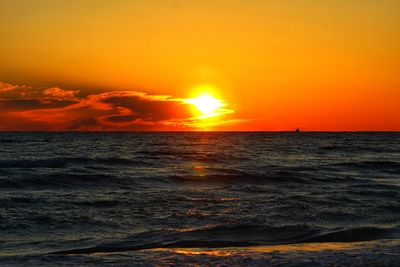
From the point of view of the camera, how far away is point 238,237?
12.3 m

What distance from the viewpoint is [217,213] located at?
1536cm

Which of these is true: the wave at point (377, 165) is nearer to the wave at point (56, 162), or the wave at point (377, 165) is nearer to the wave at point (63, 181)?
the wave at point (56, 162)

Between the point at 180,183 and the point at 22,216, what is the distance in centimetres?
1072

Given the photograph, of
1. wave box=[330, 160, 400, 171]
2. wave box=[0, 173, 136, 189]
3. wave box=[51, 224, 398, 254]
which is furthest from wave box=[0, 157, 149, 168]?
wave box=[51, 224, 398, 254]

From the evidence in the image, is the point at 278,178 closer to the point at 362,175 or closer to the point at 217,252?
the point at 362,175

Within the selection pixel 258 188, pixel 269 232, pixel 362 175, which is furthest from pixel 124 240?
pixel 362 175

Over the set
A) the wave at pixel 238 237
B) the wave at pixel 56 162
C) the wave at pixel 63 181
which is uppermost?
the wave at pixel 56 162

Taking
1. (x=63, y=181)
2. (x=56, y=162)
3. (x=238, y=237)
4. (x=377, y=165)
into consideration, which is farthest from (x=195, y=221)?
(x=377, y=165)

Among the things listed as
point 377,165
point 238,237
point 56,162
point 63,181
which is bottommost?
point 238,237

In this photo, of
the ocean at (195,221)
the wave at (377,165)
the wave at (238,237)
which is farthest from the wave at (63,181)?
the wave at (377,165)

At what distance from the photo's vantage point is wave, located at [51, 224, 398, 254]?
11.3 metres

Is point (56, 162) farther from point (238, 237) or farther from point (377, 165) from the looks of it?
point (238, 237)

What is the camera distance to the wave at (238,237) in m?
11.3

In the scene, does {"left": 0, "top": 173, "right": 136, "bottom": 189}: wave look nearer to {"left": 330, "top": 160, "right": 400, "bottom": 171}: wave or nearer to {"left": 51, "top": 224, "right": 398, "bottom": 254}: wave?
{"left": 51, "top": 224, "right": 398, "bottom": 254}: wave
